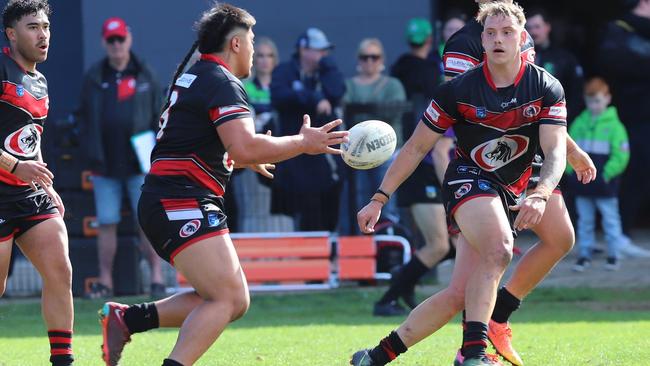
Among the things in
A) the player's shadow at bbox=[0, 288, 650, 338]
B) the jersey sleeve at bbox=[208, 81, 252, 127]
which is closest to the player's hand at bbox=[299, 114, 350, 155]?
the jersey sleeve at bbox=[208, 81, 252, 127]

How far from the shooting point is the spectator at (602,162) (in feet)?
41.5

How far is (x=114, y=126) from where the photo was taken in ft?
39.4

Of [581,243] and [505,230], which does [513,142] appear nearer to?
[505,230]

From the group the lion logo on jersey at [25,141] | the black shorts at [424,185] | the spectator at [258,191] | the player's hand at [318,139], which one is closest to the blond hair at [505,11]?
the player's hand at [318,139]

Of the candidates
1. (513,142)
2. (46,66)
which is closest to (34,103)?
(513,142)

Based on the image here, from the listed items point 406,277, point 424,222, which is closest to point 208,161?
point 406,277

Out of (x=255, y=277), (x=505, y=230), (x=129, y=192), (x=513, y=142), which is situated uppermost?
(x=513, y=142)

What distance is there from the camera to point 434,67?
12758 millimetres

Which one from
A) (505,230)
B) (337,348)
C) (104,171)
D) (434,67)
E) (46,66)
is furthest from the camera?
(46,66)

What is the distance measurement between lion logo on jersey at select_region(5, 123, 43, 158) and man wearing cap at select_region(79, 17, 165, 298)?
478 cm

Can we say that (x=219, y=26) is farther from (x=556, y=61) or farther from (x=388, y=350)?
(x=556, y=61)

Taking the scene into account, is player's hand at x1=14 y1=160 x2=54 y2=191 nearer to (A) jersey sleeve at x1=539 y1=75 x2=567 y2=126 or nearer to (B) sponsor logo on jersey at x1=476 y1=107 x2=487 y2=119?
(B) sponsor logo on jersey at x1=476 y1=107 x2=487 y2=119

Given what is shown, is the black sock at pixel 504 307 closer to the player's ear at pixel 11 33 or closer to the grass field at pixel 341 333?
the grass field at pixel 341 333

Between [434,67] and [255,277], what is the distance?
2884mm
